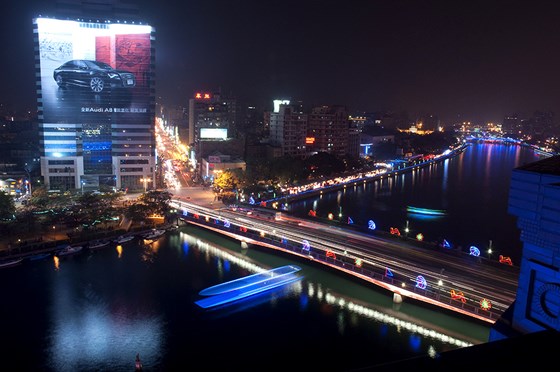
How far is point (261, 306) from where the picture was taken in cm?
1174

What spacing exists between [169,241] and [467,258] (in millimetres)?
10917

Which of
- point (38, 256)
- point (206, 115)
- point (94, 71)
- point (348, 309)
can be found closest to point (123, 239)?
point (38, 256)

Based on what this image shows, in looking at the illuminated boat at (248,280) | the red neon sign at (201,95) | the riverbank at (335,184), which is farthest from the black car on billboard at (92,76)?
the red neon sign at (201,95)

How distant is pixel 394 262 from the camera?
12.7m

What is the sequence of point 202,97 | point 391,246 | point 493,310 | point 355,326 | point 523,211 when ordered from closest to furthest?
point 523,211 → point 493,310 → point 355,326 → point 391,246 → point 202,97

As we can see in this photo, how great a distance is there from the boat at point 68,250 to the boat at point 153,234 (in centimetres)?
248

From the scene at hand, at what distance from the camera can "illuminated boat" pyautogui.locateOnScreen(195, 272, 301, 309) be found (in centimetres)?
1170

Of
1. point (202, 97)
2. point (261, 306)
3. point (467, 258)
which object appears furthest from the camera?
point (202, 97)

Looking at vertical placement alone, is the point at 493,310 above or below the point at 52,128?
below

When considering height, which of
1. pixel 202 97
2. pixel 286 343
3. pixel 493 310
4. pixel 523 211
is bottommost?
pixel 286 343

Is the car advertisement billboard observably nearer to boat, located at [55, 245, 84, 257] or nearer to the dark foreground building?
boat, located at [55, 245, 84, 257]

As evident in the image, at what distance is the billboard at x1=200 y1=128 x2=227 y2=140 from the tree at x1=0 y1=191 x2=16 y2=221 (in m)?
17.4

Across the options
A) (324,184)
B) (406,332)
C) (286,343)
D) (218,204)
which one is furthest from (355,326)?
(324,184)

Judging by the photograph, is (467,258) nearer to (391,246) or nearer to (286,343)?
(391,246)
